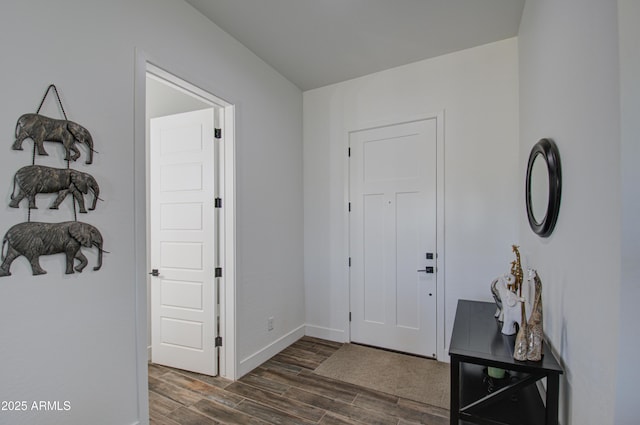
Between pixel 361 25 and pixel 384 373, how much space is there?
3012 millimetres

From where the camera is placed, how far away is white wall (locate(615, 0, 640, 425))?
875 mm

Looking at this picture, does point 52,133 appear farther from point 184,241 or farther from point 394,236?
point 394,236

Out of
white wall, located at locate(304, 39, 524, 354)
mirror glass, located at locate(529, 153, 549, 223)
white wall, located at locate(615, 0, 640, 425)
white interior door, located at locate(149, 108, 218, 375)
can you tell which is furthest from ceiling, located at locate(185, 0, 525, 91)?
white wall, located at locate(615, 0, 640, 425)

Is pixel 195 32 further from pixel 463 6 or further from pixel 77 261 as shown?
pixel 463 6

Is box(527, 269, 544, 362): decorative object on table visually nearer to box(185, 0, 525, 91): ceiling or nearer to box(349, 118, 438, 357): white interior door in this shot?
box(349, 118, 438, 357): white interior door

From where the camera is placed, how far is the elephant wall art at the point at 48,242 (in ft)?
4.44

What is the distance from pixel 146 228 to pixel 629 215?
2513 millimetres

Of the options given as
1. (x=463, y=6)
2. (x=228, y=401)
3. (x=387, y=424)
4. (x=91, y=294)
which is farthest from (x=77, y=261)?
(x=463, y=6)

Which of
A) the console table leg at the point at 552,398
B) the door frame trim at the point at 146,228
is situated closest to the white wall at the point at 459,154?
the door frame trim at the point at 146,228

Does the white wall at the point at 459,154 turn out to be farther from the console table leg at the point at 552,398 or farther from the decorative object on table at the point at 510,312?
the console table leg at the point at 552,398

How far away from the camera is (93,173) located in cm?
168

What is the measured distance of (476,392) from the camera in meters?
1.75

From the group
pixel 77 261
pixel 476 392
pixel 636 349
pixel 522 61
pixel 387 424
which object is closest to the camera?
pixel 636 349

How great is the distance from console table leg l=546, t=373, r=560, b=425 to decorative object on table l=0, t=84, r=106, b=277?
2.32 m
